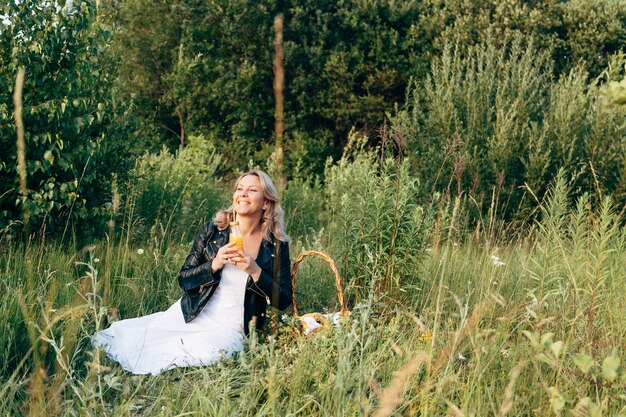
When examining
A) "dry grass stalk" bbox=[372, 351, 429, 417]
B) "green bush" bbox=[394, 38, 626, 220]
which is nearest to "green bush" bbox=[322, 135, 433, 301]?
"dry grass stalk" bbox=[372, 351, 429, 417]

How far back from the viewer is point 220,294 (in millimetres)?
3945

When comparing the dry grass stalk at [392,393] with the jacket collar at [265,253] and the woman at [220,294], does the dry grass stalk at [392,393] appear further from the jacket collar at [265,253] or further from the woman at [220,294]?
the jacket collar at [265,253]

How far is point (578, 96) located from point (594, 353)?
16.7ft

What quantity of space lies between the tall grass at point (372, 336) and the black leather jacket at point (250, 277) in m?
0.18

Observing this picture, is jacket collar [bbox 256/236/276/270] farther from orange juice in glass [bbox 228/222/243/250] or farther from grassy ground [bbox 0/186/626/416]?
grassy ground [bbox 0/186/626/416]

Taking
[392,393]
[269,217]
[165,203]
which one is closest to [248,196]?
[269,217]

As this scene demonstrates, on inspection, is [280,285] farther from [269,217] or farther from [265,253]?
[269,217]

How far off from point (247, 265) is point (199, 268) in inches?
16.7

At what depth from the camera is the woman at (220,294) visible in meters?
3.61

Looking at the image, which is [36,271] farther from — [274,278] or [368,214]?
[368,214]

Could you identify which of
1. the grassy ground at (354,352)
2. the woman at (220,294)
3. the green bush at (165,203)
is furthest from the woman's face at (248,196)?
the green bush at (165,203)

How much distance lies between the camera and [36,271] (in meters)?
4.44

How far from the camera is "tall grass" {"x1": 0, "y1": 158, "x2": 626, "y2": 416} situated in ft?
8.80

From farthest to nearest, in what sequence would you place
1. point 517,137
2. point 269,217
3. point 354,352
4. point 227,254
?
point 517,137
point 269,217
point 227,254
point 354,352
